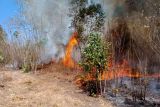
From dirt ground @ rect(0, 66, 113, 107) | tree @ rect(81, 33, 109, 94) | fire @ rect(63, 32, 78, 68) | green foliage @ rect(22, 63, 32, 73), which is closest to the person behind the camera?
dirt ground @ rect(0, 66, 113, 107)

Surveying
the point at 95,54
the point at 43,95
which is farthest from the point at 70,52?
the point at 43,95

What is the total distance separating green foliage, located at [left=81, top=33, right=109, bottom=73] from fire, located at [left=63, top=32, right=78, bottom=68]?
13.3 metres

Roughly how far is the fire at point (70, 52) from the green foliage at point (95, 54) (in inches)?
523

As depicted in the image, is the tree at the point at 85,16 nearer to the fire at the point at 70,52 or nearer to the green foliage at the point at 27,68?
the fire at the point at 70,52

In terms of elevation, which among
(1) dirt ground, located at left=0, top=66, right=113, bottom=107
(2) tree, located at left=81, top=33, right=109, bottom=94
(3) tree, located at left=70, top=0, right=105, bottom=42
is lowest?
(1) dirt ground, located at left=0, top=66, right=113, bottom=107

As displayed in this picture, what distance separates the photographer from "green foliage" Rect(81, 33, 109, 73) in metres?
25.9

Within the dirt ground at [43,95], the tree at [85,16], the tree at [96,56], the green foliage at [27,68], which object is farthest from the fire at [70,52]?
the tree at [96,56]

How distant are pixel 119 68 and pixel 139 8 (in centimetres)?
627

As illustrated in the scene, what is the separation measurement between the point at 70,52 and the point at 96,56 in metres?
16.3

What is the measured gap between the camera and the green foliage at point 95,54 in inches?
1019

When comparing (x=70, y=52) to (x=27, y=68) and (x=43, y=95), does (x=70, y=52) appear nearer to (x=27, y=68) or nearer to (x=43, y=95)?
(x=27, y=68)

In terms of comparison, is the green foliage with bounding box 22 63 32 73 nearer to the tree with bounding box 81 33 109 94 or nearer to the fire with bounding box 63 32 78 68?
the fire with bounding box 63 32 78 68

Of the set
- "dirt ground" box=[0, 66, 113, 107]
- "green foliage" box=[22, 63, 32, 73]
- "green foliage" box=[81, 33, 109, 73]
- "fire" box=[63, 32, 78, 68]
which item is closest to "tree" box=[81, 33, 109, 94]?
"green foliage" box=[81, 33, 109, 73]

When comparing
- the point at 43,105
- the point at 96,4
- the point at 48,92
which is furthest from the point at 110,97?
the point at 96,4
